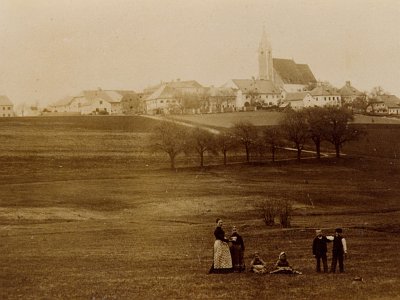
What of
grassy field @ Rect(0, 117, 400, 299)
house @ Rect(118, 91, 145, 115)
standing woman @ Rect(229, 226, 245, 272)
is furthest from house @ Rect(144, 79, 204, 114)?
standing woman @ Rect(229, 226, 245, 272)

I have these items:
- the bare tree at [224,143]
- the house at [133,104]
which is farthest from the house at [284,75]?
the bare tree at [224,143]

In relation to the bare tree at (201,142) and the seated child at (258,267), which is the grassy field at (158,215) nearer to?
the seated child at (258,267)

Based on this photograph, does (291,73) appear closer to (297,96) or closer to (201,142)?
(297,96)

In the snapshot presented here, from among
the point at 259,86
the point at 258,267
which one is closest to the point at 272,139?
the point at 258,267

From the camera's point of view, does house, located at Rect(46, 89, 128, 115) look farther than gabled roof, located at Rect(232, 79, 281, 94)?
No

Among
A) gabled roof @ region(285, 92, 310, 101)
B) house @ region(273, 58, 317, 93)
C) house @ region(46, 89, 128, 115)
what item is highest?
house @ region(273, 58, 317, 93)

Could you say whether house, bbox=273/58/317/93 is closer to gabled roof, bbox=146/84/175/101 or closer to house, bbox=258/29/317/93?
house, bbox=258/29/317/93
